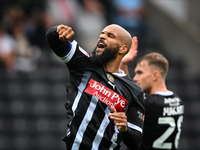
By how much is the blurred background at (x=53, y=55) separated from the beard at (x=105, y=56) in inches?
191

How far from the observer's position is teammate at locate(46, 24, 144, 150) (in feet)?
9.80

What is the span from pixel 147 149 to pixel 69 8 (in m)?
7.15

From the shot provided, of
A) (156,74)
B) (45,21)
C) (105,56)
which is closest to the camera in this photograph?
(105,56)

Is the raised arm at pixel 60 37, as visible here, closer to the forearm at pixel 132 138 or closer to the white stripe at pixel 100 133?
the white stripe at pixel 100 133

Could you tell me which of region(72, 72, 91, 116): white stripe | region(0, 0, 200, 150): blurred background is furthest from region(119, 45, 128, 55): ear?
region(0, 0, 200, 150): blurred background

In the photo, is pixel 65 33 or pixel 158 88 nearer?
pixel 65 33

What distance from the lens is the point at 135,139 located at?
9.86ft

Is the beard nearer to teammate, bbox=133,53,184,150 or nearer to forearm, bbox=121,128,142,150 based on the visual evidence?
forearm, bbox=121,128,142,150

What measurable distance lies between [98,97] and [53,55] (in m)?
6.21

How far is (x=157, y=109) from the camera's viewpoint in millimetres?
3975

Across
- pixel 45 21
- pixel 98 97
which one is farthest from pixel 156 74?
pixel 45 21

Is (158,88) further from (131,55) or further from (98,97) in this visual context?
(98,97)

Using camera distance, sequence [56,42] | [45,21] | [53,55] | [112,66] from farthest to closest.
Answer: [53,55] → [45,21] → [112,66] → [56,42]

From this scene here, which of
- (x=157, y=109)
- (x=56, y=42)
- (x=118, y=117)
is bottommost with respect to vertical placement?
(x=118, y=117)
